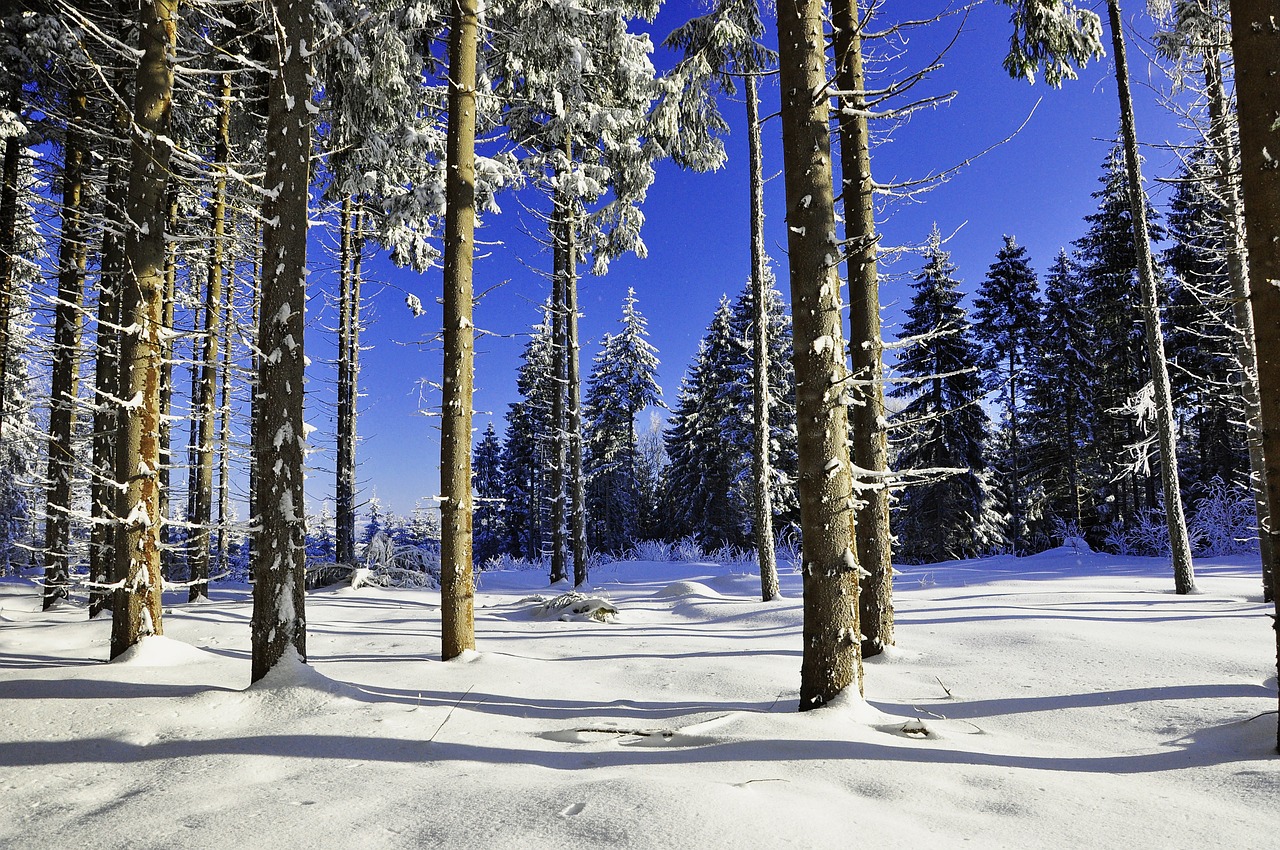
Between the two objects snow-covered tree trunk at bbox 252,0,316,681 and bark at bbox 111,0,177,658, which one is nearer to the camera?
snow-covered tree trunk at bbox 252,0,316,681

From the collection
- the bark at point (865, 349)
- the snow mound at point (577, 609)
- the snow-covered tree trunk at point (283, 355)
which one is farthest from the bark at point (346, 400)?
the bark at point (865, 349)

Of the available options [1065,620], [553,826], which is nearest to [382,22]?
[553,826]

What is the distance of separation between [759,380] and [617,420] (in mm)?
25952

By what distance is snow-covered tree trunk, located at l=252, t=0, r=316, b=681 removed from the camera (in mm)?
4938

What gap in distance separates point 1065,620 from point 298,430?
7.89 m

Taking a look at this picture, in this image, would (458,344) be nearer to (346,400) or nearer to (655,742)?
(655,742)

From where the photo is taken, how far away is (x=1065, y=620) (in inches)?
267

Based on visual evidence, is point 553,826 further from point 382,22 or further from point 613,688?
point 382,22

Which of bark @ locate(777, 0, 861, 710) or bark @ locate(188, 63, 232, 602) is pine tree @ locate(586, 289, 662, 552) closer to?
bark @ locate(188, 63, 232, 602)

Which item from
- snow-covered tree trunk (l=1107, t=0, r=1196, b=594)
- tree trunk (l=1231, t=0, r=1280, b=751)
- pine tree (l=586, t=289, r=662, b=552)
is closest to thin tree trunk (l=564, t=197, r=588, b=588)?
snow-covered tree trunk (l=1107, t=0, r=1196, b=594)

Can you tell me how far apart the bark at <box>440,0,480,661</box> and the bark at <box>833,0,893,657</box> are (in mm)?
3688

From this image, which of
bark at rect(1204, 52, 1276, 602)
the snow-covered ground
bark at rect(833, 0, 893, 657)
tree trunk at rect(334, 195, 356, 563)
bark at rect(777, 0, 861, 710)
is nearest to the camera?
the snow-covered ground

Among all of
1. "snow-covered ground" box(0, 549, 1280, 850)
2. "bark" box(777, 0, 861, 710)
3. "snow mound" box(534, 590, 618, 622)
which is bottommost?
"snow mound" box(534, 590, 618, 622)

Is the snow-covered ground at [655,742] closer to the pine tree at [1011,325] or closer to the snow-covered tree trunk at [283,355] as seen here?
the snow-covered tree trunk at [283,355]
